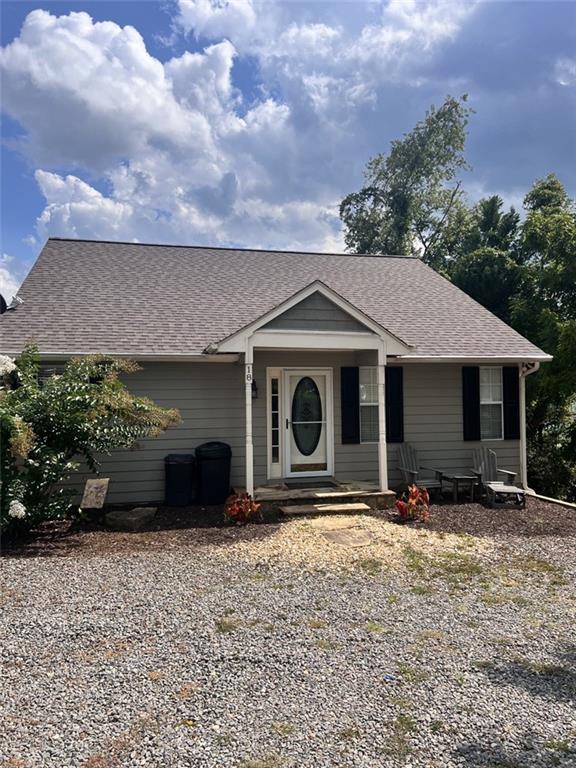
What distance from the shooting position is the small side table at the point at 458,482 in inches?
359

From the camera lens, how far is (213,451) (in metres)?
8.62

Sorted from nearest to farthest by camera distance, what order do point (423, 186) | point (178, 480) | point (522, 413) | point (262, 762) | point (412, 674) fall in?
point (262, 762), point (412, 674), point (178, 480), point (522, 413), point (423, 186)

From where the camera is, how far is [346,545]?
257 inches

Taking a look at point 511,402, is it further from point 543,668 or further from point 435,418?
point 543,668

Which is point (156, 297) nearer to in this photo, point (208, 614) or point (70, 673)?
point (208, 614)

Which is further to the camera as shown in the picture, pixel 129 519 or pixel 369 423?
pixel 369 423

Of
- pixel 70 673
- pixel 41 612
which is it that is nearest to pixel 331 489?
pixel 41 612

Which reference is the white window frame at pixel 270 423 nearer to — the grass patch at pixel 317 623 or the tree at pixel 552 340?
the grass patch at pixel 317 623

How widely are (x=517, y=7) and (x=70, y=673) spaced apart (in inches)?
469

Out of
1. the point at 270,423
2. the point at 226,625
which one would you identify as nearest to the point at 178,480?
the point at 270,423

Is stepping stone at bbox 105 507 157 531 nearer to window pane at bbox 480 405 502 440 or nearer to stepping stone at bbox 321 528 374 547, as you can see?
stepping stone at bbox 321 528 374 547

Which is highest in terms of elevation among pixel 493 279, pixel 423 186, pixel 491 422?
pixel 423 186

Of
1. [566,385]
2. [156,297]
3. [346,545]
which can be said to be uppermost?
[156,297]

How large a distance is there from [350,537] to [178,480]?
3171 millimetres
